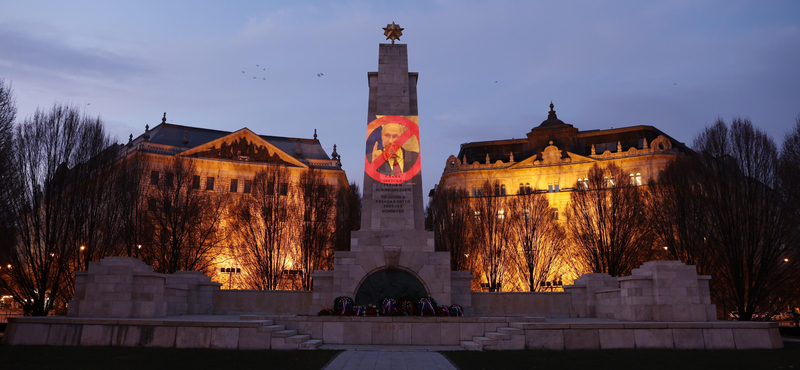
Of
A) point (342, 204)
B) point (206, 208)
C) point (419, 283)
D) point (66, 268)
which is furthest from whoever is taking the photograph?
point (342, 204)

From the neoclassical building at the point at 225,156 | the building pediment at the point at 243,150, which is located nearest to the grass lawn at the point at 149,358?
the neoclassical building at the point at 225,156

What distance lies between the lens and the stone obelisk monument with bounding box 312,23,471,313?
23391 mm

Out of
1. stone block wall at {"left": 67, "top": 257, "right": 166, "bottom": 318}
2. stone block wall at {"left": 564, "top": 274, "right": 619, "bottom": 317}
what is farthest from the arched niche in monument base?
stone block wall at {"left": 67, "top": 257, "right": 166, "bottom": 318}

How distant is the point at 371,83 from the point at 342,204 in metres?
26.0

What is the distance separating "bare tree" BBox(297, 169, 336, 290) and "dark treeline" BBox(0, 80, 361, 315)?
9 centimetres

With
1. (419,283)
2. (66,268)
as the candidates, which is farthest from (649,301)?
(66,268)

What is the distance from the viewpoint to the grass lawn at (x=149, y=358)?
13690 mm

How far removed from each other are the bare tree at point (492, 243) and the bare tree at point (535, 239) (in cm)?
95

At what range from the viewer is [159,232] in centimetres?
4269

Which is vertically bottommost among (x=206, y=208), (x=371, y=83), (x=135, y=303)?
(x=135, y=303)

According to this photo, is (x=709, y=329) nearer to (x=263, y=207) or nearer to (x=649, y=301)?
(x=649, y=301)

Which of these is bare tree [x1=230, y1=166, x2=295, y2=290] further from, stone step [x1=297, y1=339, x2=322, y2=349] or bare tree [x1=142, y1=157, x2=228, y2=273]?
stone step [x1=297, y1=339, x2=322, y2=349]

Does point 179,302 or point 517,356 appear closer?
point 517,356

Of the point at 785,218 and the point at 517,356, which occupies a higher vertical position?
the point at 785,218
